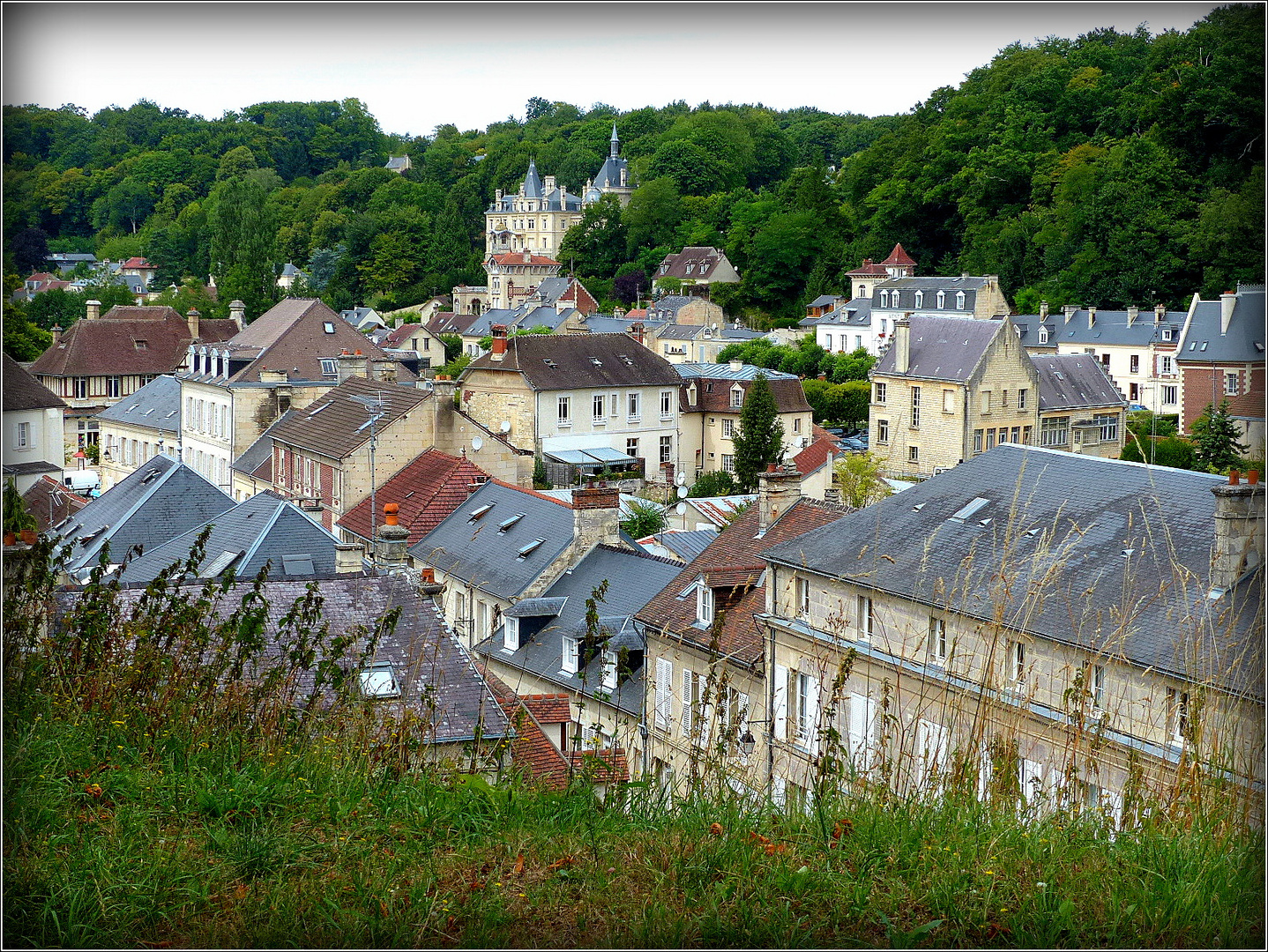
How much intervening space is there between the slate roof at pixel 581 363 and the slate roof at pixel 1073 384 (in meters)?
11.7

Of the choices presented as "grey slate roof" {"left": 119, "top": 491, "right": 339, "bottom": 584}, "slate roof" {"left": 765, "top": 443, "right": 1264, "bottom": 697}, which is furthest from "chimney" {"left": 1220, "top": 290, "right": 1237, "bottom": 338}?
"grey slate roof" {"left": 119, "top": 491, "right": 339, "bottom": 584}

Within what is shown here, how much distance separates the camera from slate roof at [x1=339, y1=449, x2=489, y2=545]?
2423 centimetres

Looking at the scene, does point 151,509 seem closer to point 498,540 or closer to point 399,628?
point 498,540

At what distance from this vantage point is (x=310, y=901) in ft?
11.9

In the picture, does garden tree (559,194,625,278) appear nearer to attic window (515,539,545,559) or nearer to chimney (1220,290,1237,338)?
attic window (515,539,545,559)

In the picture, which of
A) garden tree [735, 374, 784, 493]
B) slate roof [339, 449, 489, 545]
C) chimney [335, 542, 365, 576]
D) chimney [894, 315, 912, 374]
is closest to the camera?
chimney [335, 542, 365, 576]

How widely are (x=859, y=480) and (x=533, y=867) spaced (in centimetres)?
3146

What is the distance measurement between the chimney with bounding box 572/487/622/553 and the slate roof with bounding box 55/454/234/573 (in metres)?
5.42

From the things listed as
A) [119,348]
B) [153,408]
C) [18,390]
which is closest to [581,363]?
[153,408]

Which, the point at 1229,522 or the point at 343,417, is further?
the point at 343,417

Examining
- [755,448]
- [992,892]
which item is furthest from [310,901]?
[755,448]

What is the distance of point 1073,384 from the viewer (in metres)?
44.0

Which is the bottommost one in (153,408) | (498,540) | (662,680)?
(662,680)

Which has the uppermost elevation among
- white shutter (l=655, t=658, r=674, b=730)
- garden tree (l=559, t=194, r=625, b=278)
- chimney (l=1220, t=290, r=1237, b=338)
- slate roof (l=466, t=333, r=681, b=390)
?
garden tree (l=559, t=194, r=625, b=278)
